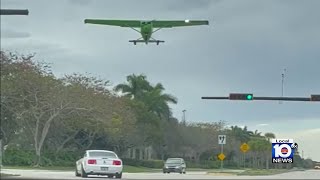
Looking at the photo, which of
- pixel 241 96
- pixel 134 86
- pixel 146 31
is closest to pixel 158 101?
pixel 134 86

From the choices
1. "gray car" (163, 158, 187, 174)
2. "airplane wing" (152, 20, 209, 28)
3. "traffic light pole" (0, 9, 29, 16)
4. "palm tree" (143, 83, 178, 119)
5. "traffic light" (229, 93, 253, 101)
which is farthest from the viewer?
"palm tree" (143, 83, 178, 119)

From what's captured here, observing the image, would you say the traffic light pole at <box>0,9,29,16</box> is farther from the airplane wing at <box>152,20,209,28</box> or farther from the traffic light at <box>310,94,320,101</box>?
the traffic light at <box>310,94,320,101</box>

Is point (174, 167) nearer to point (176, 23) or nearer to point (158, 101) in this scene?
point (176, 23)

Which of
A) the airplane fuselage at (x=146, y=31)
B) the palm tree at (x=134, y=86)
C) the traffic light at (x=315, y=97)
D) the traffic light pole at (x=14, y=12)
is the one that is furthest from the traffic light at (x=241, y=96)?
the palm tree at (x=134, y=86)

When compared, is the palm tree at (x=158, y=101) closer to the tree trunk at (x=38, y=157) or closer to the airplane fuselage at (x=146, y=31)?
the tree trunk at (x=38, y=157)

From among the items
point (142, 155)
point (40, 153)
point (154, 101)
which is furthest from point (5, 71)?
point (142, 155)

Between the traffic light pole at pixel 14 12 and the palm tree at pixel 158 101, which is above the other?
the palm tree at pixel 158 101

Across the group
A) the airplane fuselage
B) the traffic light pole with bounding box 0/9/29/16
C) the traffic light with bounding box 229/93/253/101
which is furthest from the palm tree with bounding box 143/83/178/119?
the traffic light pole with bounding box 0/9/29/16

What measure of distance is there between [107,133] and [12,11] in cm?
4815

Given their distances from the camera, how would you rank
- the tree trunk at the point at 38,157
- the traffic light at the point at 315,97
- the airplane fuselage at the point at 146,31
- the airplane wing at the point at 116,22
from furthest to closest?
1. the tree trunk at the point at 38,157
2. the airplane wing at the point at 116,22
3. the traffic light at the point at 315,97
4. the airplane fuselage at the point at 146,31

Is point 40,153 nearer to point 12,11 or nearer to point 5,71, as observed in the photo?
point 5,71

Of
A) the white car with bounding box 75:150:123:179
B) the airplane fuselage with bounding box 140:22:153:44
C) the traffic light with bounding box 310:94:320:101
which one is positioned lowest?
the white car with bounding box 75:150:123:179

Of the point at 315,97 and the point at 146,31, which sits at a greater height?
the point at 146,31

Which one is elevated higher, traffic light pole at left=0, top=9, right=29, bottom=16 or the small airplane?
the small airplane
